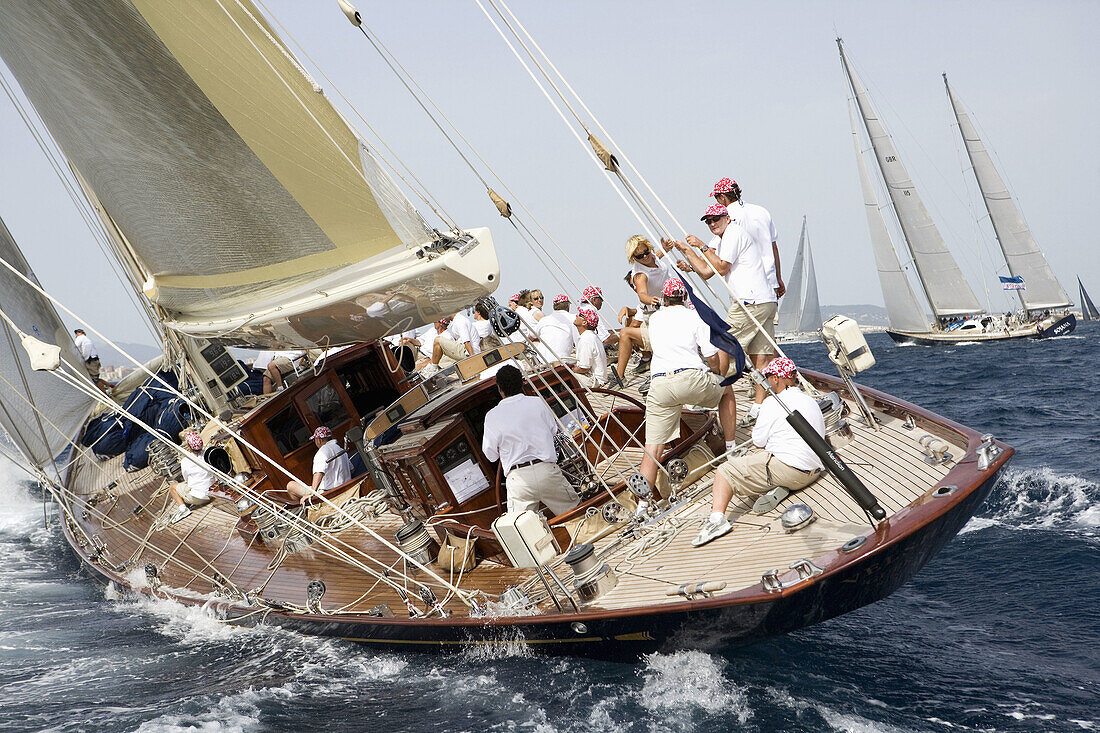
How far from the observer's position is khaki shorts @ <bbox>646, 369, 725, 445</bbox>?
6.34 m

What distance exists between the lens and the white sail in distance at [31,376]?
13977 mm

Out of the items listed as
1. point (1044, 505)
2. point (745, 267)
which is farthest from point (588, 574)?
point (1044, 505)

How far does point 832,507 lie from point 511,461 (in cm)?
220

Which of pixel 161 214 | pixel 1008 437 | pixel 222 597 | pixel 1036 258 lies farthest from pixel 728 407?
pixel 1036 258

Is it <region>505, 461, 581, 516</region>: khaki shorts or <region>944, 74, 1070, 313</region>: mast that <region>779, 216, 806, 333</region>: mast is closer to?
<region>944, 74, 1070, 313</region>: mast

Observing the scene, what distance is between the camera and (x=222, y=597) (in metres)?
7.51

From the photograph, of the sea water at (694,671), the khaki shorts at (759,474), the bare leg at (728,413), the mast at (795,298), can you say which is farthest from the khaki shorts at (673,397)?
the mast at (795,298)

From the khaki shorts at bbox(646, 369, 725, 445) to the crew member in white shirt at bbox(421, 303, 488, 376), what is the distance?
21.0 ft

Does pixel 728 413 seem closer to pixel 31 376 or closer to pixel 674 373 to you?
pixel 674 373

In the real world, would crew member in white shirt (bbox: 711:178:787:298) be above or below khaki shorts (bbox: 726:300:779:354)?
above

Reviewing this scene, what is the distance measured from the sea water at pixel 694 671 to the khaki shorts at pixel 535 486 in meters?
1.08

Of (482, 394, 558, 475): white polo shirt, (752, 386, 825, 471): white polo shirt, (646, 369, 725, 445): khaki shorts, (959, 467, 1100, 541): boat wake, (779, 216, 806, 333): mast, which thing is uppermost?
(482, 394, 558, 475): white polo shirt

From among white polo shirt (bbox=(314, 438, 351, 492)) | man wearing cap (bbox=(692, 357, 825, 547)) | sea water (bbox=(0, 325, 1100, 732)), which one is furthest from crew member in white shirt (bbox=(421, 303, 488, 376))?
man wearing cap (bbox=(692, 357, 825, 547))

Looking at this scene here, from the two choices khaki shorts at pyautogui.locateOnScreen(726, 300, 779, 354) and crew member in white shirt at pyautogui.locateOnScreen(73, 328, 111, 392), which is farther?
crew member in white shirt at pyautogui.locateOnScreen(73, 328, 111, 392)
